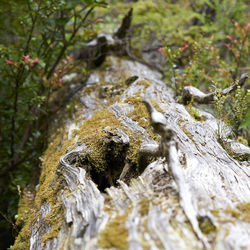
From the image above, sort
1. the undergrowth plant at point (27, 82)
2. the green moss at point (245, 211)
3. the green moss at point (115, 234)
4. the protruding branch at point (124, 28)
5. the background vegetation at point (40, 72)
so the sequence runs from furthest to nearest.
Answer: the protruding branch at point (124, 28) < the undergrowth plant at point (27, 82) < the background vegetation at point (40, 72) < the green moss at point (245, 211) < the green moss at point (115, 234)

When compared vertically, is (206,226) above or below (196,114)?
above

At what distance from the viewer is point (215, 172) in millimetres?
1753

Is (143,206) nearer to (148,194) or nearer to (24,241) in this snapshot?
(148,194)

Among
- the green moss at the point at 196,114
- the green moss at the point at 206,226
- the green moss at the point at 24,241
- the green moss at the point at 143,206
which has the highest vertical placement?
the green moss at the point at 206,226

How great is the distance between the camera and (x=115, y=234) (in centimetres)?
114

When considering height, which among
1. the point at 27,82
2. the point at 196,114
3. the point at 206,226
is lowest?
the point at 27,82

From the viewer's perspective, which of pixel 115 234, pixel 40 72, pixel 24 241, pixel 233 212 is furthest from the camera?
pixel 40 72

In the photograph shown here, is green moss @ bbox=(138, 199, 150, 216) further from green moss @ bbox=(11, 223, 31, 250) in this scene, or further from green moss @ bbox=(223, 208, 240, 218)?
green moss @ bbox=(11, 223, 31, 250)

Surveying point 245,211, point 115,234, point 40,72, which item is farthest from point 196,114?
point 40,72

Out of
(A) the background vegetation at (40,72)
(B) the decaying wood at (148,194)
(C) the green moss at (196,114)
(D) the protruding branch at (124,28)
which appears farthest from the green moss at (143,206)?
(D) the protruding branch at (124,28)

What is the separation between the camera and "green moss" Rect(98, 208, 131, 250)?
1.09 m

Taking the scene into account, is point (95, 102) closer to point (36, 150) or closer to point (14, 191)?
point (36, 150)

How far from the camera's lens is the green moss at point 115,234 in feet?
3.59

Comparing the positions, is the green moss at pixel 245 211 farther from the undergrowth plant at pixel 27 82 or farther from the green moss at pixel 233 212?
the undergrowth plant at pixel 27 82
